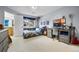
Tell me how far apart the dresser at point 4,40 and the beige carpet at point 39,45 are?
0.35ft

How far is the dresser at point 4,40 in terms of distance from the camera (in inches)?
70.0

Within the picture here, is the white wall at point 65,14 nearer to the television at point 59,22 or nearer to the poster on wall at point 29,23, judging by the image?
the television at point 59,22

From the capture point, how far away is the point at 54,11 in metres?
2.04

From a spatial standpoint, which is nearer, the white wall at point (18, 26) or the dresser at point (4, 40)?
the dresser at point (4, 40)

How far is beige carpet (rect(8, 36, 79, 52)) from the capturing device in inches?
76.4

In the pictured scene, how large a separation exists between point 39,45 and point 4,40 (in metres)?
0.79

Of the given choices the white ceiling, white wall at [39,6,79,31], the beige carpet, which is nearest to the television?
white wall at [39,6,79,31]

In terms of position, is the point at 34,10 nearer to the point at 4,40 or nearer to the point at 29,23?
the point at 29,23

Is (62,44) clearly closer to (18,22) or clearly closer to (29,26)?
(29,26)

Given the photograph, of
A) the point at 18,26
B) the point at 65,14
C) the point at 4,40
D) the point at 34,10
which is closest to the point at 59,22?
the point at 65,14

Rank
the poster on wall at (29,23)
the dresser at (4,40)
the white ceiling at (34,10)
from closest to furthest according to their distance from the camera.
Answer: the dresser at (4,40) → the white ceiling at (34,10) → the poster on wall at (29,23)

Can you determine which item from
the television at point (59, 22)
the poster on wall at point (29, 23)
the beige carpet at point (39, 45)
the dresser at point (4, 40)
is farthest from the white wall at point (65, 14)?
the dresser at point (4, 40)

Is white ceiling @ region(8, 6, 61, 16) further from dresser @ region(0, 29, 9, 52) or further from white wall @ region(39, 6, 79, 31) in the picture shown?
dresser @ region(0, 29, 9, 52)
